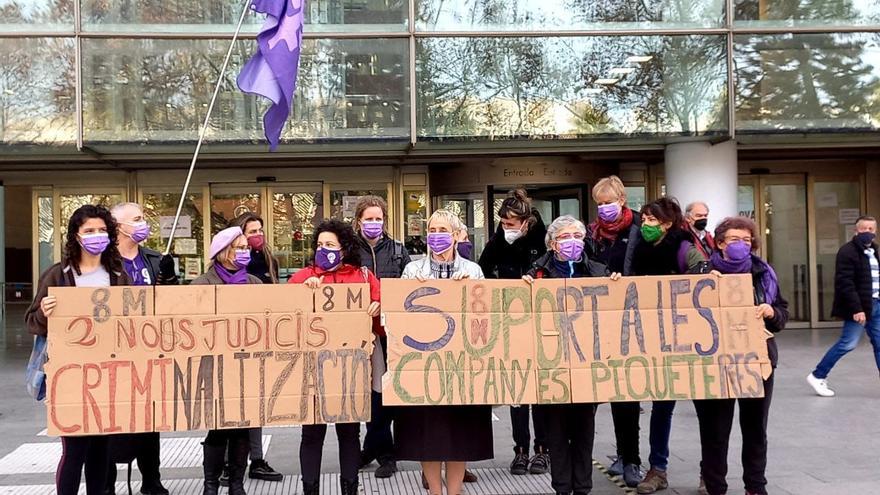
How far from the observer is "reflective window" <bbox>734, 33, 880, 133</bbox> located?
11.0 meters

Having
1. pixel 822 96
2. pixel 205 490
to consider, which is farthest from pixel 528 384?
pixel 822 96

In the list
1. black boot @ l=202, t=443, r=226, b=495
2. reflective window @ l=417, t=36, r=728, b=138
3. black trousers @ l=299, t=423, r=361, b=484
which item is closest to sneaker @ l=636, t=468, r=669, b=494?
black trousers @ l=299, t=423, r=361, b=484

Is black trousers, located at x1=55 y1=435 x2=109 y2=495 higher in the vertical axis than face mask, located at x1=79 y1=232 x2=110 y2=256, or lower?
lower

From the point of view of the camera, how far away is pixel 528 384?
15.3 feet

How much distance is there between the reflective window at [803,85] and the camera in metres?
11.0

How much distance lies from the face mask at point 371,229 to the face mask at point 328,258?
0.65 meters

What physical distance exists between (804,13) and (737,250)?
26.0 ft

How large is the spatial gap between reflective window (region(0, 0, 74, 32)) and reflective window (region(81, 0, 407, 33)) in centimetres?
25

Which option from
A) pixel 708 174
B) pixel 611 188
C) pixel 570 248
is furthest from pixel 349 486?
pixel 708 174

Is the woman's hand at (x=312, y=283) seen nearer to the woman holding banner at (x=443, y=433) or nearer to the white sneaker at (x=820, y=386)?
the woman holding banner at (x=443, y=433)

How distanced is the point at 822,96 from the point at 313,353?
9195 millimetres

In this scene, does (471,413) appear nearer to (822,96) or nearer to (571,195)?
(822,96)

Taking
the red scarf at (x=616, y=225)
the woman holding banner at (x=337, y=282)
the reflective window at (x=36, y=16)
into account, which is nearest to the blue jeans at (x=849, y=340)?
the red scarf at (x=616, y=225)

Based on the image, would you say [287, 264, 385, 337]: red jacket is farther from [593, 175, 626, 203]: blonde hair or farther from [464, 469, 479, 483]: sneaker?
[593, 175, 626, 203]: blonde hair
